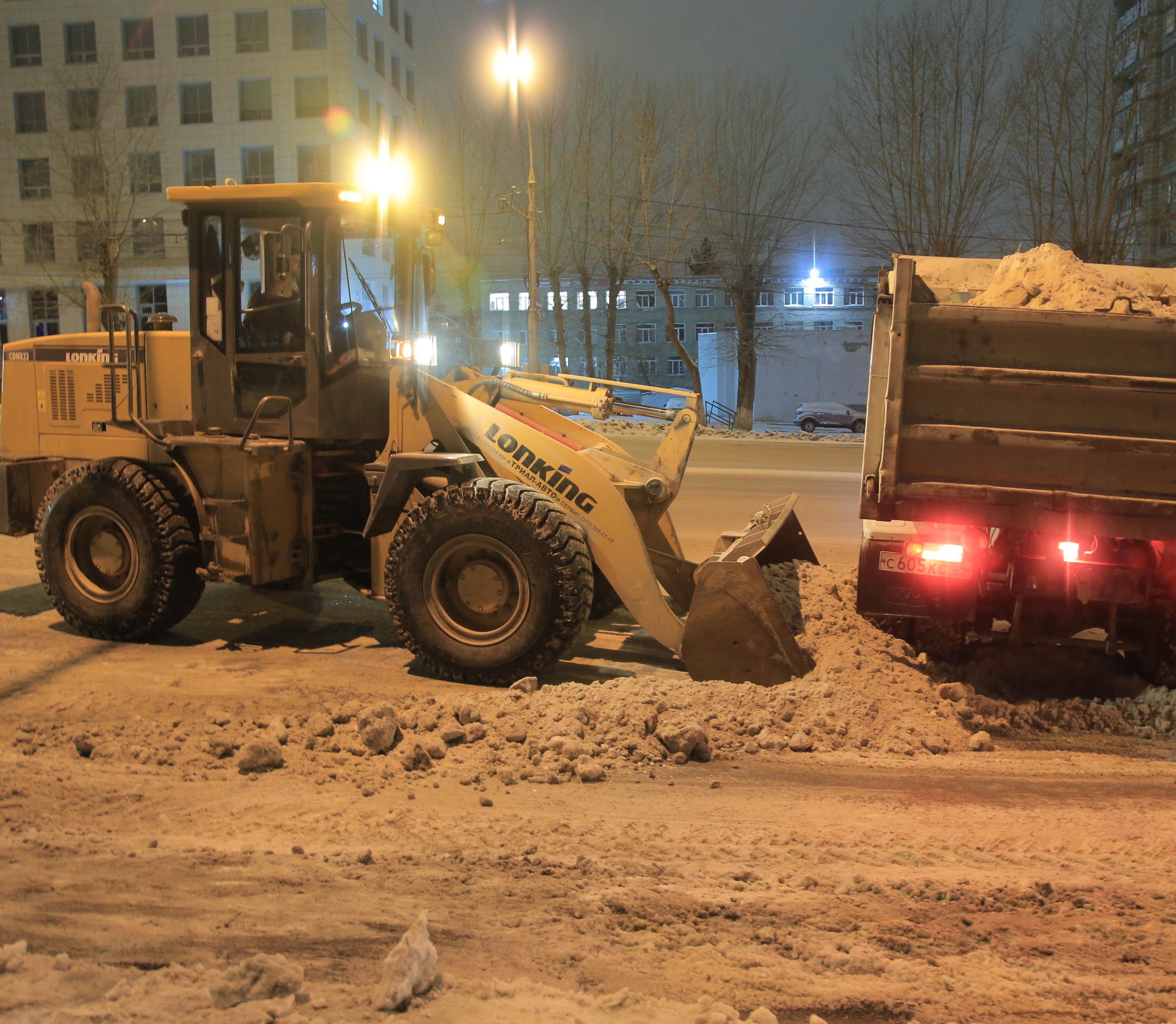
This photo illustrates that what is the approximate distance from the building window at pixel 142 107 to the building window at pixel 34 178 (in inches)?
188

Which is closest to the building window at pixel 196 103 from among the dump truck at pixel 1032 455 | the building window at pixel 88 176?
the building window at pixel 88 176

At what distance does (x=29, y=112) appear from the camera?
47.2m

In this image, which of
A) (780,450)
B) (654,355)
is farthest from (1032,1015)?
(654,355)

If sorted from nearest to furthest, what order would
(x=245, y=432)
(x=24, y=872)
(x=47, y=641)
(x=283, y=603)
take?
(x=24, y=872)
(x=245, y=432)
(x=47, y=641)
(x=283, y=603)

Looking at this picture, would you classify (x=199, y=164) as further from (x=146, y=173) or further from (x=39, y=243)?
(x=39, y=243)

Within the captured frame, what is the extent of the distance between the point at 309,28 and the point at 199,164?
807 centimetres

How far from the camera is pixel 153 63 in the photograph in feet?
152

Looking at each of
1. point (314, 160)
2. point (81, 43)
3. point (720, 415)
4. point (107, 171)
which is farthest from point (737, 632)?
point (81, 43)

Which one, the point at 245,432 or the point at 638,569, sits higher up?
the point at 245,432

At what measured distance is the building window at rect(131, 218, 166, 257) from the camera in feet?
146

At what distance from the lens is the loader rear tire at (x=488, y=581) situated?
5.90m

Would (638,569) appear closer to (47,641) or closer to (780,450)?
(47,641)

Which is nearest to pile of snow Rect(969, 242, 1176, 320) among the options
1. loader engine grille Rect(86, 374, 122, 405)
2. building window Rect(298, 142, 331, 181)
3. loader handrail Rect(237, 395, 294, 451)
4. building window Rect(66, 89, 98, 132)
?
loader handrail Rect(237, 395, 294, 451)

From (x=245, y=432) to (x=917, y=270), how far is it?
449 centimetres
